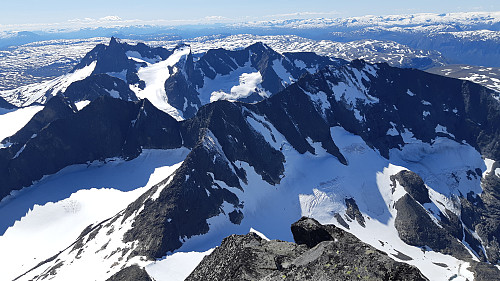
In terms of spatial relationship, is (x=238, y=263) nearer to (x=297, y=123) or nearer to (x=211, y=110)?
(x=211, y=110)

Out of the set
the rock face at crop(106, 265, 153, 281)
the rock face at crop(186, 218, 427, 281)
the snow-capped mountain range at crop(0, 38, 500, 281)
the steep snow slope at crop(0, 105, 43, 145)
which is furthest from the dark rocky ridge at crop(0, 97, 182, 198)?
the rock face at crop(186, 218, 427, 281)

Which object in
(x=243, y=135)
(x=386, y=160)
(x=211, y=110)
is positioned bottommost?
(x=386, y=160)

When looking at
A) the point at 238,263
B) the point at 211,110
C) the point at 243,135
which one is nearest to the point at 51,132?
the point at 211,110

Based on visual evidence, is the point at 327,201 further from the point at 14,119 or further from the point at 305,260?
the point at 14,119

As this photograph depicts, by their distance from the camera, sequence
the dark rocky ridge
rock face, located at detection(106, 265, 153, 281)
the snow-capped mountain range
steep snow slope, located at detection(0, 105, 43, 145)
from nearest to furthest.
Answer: rock face, located at detection(106, 265, 153, 281)
the snow-capped mountain range
the dark rocky ridge
steep snow slope, located at detection(0, 105, 43, 145)

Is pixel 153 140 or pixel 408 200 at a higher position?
pixel 153 140

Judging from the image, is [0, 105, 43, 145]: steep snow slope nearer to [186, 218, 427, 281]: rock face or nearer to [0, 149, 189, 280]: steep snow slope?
[0, 149, 189, 280]: steep snow slope
